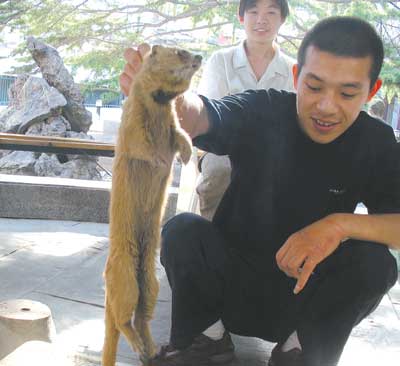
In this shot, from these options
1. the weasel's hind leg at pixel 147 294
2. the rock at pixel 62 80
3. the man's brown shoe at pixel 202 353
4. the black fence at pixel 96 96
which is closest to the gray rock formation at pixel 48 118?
the rock at pixel 62 80

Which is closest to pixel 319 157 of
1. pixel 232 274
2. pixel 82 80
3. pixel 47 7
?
pixel 232 274

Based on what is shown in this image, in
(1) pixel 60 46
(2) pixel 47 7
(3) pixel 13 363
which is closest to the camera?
(3) pixel 13 363

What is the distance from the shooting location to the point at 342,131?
7.52 ft

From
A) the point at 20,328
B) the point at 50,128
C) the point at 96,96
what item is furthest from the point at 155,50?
the point at 96,96

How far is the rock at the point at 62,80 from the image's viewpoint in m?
8.44

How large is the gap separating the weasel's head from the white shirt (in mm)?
1548

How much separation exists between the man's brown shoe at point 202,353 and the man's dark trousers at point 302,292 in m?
0.06

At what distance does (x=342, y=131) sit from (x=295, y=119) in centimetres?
22

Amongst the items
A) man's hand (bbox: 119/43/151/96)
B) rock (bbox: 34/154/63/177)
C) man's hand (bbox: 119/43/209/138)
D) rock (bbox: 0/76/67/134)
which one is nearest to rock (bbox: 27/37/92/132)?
rock (bbox: 0/76/67/134)

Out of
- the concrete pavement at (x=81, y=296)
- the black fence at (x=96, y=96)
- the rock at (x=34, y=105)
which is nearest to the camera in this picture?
the concrete pavement at (x=81, y=296)

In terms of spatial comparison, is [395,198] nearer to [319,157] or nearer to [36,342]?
[319,157]

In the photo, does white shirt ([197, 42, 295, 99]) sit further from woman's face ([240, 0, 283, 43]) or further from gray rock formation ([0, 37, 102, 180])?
gray rock formation ([0, 37, 102, 180])

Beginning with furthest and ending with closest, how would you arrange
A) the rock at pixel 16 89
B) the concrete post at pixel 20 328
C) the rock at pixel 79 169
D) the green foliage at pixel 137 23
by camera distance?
1. the rock at pixel 16 89
2. the rock at pixel 79 169
3. the green foliage at pixel 137 23
4. the concrete post at pixel 20 328

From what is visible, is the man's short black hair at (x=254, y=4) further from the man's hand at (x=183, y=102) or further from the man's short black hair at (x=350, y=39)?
the man's hand at (x=183, y=102)
